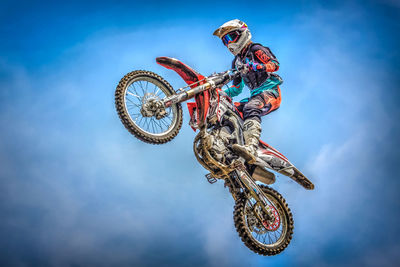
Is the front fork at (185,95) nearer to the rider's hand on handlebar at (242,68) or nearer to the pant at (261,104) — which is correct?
the rider's hand on handlebar at (242,68)

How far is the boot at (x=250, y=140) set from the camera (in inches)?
352

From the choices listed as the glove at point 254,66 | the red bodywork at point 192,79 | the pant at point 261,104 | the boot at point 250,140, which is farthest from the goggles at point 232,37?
the boot at point 250,140

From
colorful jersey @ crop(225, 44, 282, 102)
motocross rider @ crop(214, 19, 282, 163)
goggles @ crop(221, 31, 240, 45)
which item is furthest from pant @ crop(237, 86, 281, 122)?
goggles @ crop(221, 31, 240, 45)

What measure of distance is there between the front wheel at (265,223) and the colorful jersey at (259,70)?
7.30 ft

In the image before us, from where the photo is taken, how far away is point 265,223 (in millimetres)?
9430

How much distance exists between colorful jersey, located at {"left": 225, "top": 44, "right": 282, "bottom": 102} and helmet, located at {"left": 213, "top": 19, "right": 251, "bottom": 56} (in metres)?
0.18

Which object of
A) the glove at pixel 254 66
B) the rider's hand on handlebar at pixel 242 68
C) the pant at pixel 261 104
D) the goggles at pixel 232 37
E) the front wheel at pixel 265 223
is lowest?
the front wheel at pixel 265 223

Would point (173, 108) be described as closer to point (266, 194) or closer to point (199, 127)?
point (199, 127)

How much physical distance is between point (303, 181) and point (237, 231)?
7.18 ft

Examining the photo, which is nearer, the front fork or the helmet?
the front fork

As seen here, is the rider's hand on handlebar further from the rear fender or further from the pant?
the rear fender

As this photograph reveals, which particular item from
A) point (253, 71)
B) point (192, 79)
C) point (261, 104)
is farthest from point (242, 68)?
point (192, 79)

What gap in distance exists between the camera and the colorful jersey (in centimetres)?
970

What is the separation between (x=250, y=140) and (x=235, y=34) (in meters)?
2.41
